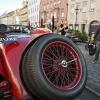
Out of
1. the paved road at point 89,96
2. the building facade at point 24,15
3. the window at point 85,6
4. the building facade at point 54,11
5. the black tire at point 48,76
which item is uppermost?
the black tire at point 48,76

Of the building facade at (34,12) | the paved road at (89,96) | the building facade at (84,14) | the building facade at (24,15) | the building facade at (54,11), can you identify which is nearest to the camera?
the paved road at (89,96)

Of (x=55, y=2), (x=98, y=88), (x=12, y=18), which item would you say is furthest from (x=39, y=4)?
(x=98, y=88)

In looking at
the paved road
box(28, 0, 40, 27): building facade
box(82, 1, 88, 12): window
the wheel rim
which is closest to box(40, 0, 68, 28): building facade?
box(28, 0, 40, 27): building facade

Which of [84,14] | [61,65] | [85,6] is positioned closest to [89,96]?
[61,65]

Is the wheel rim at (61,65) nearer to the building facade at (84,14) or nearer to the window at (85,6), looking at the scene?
the building facade at (84,14)

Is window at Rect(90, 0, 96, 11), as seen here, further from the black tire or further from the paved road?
the black tire

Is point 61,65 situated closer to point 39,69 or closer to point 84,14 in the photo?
point 39,69

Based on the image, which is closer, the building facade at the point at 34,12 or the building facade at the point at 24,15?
the building facade at the point at 34,12

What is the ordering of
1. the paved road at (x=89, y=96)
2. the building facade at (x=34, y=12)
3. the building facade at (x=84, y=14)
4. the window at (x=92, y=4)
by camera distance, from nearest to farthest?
1. the paved road at (x=89, y=96)
2. the building facade at (x=84, y=14)
3. the window at (x=92, y=4)
4. the building facade at (x=34, y=12)

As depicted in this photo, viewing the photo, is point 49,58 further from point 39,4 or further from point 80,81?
point 39,4

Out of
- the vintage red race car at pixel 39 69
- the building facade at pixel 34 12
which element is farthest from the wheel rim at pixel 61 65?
the building facade at pixel 34 12

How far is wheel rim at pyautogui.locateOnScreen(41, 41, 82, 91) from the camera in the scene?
3330mm

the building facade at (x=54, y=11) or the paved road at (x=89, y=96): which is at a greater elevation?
the paved road at (x=89, y=96)

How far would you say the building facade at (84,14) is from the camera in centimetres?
5128
